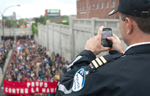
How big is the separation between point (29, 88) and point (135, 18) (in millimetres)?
10135

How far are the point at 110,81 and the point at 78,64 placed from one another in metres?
0.45

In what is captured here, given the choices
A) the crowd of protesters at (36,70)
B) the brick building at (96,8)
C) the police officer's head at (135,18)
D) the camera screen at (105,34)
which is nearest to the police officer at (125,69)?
the police officer's head at (135,18)

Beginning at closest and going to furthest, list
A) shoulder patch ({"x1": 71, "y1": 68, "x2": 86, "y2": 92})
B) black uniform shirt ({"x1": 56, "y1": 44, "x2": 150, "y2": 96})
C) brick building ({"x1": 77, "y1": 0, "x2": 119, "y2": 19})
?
1. black uniform shirt ({"x1": 56, "y1": 44, "x2": 150, "y2": 96})
2. shoulder patch ({"x1": 71, "y1": 68, "x2": 86, "y2": 92})
3. brick building ({"x1": 77, "y1": 0, "x2": 119, "y2": 19})

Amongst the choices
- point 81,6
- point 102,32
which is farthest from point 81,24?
point 81,6

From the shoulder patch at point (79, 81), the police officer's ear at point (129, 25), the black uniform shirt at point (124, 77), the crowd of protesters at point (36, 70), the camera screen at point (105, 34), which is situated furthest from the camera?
the crowd of protesters at point (36, 70)

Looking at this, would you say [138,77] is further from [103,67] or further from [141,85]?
[103,67]

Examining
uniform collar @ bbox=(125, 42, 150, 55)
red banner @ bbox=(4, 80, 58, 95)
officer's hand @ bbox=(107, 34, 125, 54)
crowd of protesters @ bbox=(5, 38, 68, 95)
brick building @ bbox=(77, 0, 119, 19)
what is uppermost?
brick building @ bbox=(77, 0, 119, 19)

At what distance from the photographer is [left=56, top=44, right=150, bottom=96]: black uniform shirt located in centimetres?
106

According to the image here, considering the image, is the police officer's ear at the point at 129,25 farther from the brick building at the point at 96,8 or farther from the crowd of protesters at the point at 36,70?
the brick building at the point at 96,8

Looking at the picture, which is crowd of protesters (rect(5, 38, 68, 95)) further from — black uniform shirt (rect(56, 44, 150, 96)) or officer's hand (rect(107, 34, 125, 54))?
black uniform shirt (rect(56, 44, 150, 96))

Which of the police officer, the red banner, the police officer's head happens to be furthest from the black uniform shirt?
the red banner

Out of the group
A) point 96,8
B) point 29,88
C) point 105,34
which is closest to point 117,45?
point 105,34

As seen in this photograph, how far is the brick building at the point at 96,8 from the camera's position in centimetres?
2706

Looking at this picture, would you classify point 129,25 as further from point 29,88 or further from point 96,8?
point 96,8
